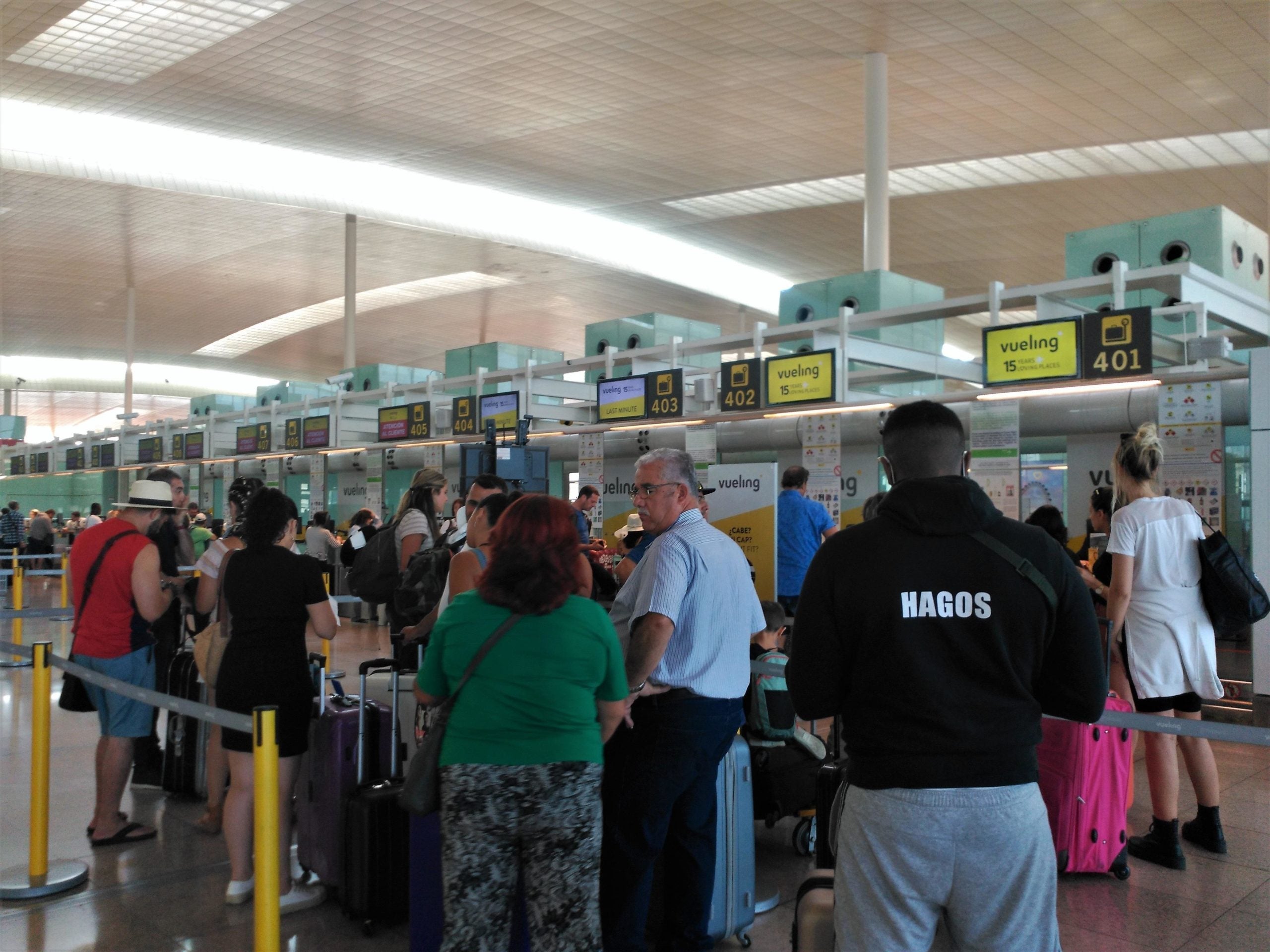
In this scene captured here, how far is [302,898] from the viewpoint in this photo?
4.11m

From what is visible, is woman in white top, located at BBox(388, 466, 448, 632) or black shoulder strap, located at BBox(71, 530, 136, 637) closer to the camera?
black shoulder strap, located at BBox(71, 530, 136, 637)

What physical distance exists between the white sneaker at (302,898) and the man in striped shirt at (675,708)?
1495 mm

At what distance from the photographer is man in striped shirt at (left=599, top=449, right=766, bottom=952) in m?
3.23

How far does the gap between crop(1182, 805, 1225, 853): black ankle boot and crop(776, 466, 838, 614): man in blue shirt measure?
10.7 feet

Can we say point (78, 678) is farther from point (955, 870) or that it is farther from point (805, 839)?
point (955, 870)

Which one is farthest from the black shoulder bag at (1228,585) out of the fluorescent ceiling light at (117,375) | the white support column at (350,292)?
the fluorescent ceiling light at (117,375)

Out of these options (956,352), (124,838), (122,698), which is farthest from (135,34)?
(956,352)

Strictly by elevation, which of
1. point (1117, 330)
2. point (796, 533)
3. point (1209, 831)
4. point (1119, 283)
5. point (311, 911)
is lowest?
point (311, 911)

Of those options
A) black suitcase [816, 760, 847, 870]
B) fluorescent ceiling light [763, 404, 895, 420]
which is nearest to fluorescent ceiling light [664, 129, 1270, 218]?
fluorescent ceiling light [763, 404, 895, 420]

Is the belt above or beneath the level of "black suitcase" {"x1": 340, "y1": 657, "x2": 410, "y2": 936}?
above

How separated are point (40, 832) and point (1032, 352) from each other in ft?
21.8

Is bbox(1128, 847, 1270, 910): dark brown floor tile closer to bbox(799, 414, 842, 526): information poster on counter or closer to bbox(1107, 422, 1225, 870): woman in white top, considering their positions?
bbox(1107, 422, 1225, 870): woman in white top

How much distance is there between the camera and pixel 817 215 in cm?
2216

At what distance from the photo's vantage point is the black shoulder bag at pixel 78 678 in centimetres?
485
